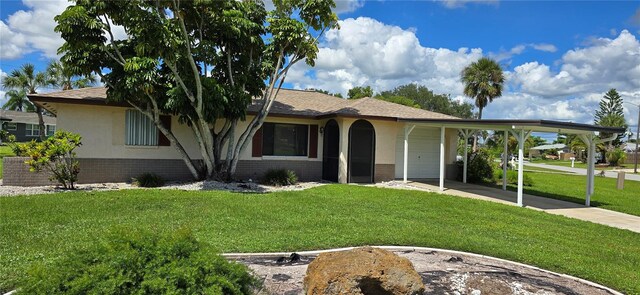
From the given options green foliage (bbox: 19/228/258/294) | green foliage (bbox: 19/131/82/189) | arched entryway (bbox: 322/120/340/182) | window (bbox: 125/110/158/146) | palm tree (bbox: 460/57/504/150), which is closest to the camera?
green foliage (bbox: 19/228/258/294)

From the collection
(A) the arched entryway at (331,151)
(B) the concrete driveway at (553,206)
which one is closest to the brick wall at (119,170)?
(A) the arched entryway at (331,151)

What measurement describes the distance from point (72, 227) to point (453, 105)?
199 ft

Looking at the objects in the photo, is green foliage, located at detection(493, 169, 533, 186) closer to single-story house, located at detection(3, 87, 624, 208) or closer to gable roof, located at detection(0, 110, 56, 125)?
single-story house, located at detection(3, 87, 624, 208)

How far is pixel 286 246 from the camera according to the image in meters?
5.83

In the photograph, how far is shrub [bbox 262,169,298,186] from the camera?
13.6 m

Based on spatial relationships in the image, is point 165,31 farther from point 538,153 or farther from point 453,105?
point 538,153

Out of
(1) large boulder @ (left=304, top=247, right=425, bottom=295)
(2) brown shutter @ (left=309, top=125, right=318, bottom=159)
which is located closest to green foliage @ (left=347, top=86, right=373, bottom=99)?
(2) brown shutter @ (left=309, top=125, right=318, bottom=159)

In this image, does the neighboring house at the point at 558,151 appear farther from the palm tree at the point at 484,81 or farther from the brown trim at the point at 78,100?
the brown trim at the point at 78,100

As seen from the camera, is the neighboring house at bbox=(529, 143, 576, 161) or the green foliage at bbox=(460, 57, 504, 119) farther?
the neighboring house at bbox=(529, 143, 576, 161)

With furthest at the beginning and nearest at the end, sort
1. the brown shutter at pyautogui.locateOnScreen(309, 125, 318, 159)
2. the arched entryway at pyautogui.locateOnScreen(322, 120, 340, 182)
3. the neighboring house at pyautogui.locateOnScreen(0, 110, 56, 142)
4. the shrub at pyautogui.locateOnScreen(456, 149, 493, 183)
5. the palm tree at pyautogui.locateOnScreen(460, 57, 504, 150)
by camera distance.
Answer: the neighboring house at pyautogui.locateOnScreen(0, 110, 56, 142)
the palm tree at pyautogui.locateOnScreen(460, 57, 504, 150)
the shrub at pyautogui.locateOnScreen(456, 149, 493, 183)
the brown shutter at pyautogui.locateOnScreen(309, 125, 318, 159)
the arched entryway at pyautogui.locateOnScreen(322, 120, 340, 182)

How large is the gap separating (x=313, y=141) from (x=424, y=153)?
5.10m

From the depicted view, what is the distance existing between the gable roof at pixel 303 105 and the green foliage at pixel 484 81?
49.5 feet

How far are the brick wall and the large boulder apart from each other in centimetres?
1126

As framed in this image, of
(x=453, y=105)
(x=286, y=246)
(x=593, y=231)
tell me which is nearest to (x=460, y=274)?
(x=286, y=246)
